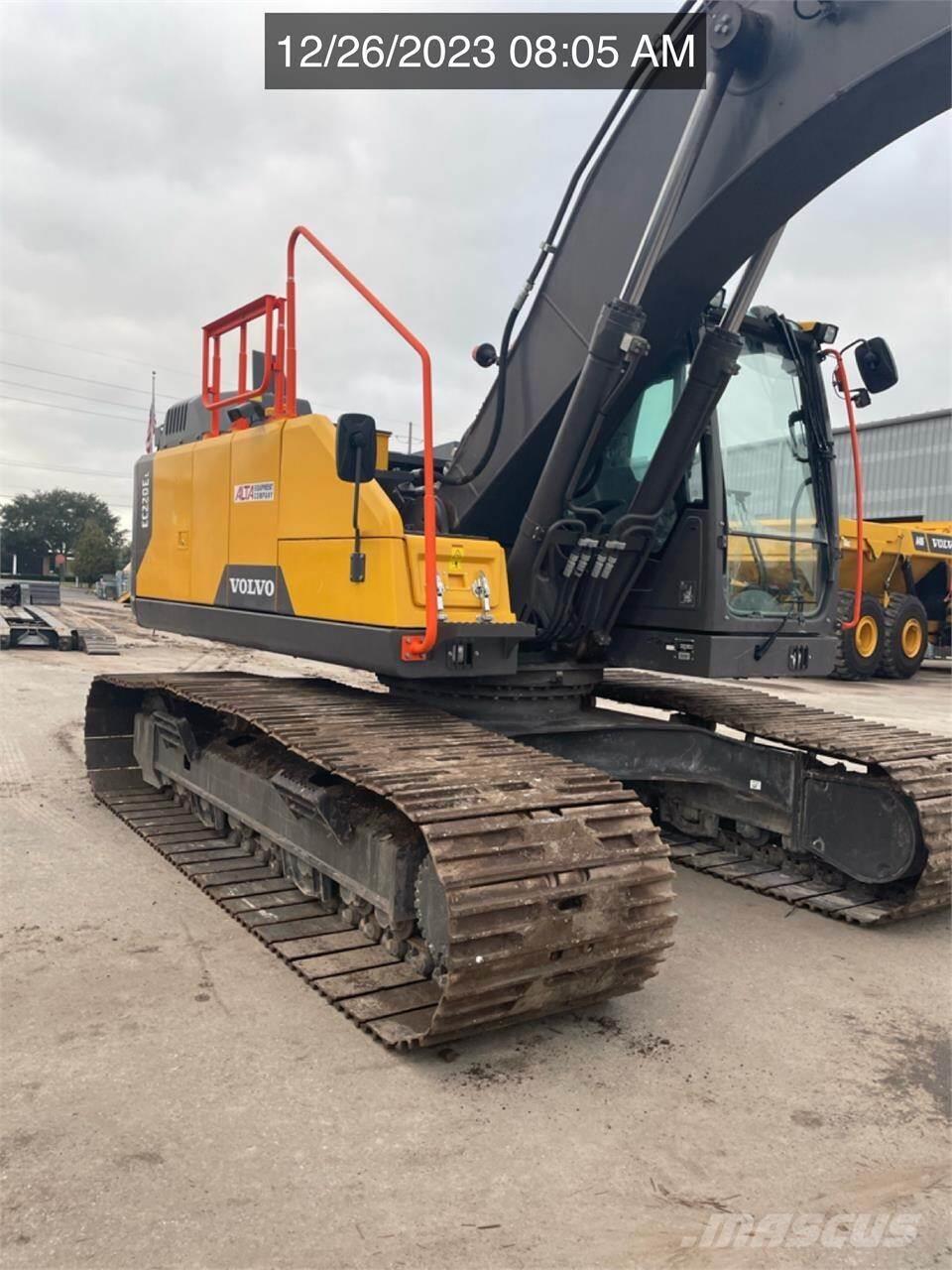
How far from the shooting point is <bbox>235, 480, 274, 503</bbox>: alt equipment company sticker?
5.10 m

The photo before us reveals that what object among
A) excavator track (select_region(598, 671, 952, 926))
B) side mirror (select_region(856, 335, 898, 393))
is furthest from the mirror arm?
side mirror (select_region(856, 335, 898, 393))

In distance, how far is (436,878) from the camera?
341 cm

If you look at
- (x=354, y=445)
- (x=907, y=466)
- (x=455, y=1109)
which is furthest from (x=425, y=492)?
(x=907, y=466)

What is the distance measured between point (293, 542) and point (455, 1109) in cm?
276

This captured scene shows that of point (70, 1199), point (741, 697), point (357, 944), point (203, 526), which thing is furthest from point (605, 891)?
point (203, 526)

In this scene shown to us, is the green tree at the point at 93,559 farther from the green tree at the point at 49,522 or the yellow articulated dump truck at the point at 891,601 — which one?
the yellow articulated dump truck at the point at 891,601

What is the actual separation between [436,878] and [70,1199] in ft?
4.49

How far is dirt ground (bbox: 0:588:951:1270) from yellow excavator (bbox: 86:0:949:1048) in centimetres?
20

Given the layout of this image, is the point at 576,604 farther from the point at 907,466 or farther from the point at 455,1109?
the point at 907,466

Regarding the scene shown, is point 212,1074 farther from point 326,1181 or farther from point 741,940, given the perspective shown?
point 741,940

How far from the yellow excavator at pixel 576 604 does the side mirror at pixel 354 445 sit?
0.04 feet

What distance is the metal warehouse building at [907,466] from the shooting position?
3231 centimetres

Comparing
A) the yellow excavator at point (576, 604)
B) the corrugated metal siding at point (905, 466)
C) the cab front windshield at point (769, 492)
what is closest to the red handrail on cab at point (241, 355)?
the yellow excavator at point (576, 604)

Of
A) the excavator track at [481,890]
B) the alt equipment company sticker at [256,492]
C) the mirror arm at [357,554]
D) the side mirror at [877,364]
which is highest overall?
the side mirror at [877,364]
